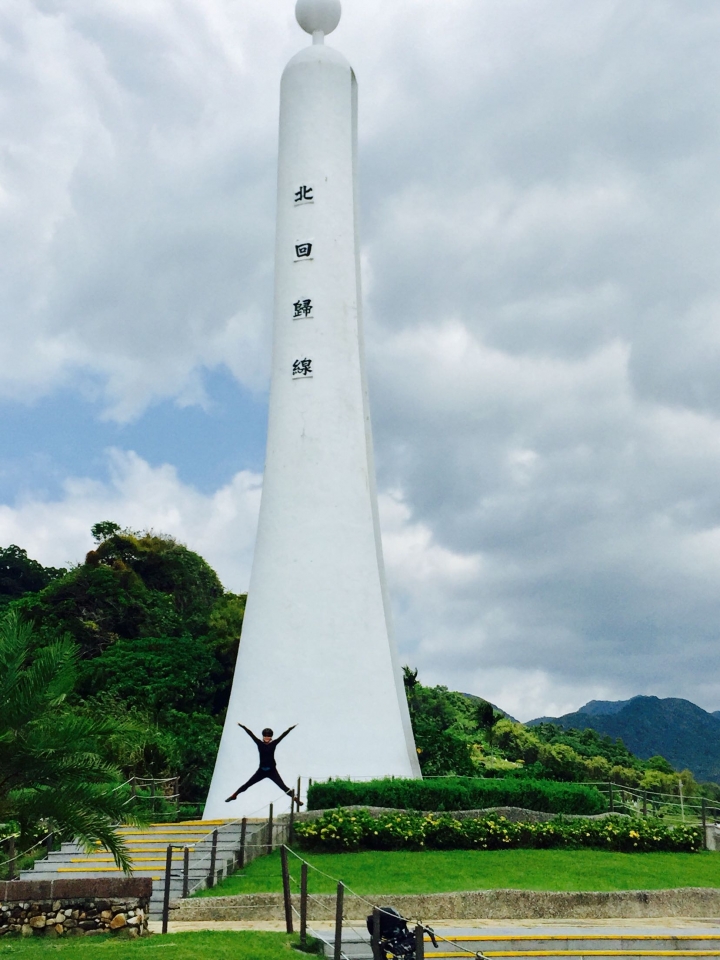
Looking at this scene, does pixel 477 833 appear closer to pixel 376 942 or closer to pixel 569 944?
pixel 569 944

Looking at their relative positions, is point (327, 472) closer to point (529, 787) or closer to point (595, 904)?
point (529, 787)

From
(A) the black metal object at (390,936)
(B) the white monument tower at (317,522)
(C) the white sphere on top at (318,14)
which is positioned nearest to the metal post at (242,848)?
(B) the white monument tower at (317,522)

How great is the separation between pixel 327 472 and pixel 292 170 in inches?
243

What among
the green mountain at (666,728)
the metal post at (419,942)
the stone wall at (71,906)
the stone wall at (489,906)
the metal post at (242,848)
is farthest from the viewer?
the green mountain at (666,728)

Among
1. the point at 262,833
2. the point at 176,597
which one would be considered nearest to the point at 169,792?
the point at 262,833

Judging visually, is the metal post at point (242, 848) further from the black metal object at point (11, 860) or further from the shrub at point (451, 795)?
the black metal object at point (11, 860)

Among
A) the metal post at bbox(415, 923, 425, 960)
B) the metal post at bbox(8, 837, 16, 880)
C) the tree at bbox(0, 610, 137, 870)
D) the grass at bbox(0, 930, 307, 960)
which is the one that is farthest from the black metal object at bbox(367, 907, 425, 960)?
the metal post at bbox(8, 837, 16, 880)

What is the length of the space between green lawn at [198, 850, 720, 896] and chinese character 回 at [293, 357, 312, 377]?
934 cm

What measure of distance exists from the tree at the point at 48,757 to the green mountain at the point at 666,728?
117 m

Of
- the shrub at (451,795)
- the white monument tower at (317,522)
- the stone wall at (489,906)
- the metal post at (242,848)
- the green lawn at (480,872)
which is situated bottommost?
the stone wall at (489,906)

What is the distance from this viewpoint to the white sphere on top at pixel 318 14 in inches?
889

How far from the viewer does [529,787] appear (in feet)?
52.3

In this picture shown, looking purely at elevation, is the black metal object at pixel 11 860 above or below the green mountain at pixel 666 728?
below

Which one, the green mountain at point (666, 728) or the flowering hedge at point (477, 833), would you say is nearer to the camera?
the flowering hedge at point (477, 833)
